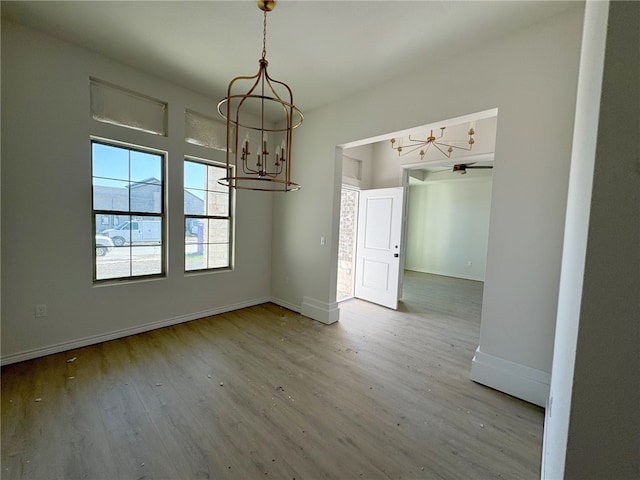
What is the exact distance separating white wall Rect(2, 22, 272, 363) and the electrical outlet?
32 mm

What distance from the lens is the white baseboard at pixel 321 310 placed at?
12.1 feet

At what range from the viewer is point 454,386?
2334 millimetres

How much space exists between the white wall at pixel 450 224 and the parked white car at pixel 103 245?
6907 millimetres

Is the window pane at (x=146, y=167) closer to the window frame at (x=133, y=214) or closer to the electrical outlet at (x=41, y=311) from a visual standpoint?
the window frame at (x=133, y=214)

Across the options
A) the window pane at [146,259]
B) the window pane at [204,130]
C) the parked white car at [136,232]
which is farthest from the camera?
the window pane at [204,130]

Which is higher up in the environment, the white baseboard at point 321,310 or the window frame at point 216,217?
the window frame at point 216,217

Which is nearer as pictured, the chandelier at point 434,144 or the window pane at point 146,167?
the window pane at point 146,167

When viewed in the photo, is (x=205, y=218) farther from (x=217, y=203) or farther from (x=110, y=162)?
(x=110, y=162)

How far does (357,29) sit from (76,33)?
2.54m

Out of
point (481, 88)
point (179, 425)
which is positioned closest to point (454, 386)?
point (179, 425)

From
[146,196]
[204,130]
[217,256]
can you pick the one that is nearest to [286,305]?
[217,256]

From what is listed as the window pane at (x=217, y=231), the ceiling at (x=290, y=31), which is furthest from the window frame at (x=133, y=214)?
the ceiling at (x=290, y=31)

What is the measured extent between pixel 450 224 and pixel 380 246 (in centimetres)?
404

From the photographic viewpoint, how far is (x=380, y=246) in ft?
15.0
